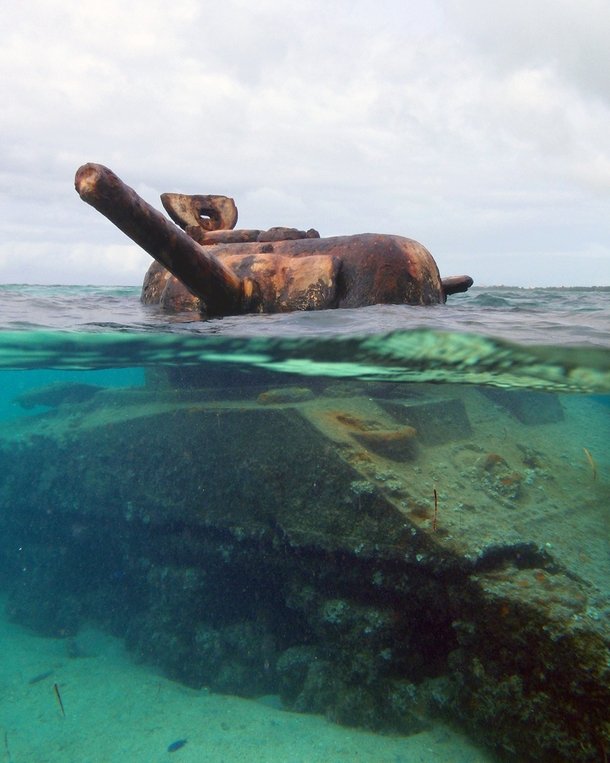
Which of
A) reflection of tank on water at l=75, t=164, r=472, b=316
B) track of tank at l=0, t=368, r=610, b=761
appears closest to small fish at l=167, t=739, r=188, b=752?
track of tank at l=0, t=368, r=610, b=761

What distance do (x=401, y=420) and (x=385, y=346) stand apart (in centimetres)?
228

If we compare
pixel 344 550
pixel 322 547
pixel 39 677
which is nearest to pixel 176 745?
pixel 322 547

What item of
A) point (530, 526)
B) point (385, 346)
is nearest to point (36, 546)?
point (385, 346)

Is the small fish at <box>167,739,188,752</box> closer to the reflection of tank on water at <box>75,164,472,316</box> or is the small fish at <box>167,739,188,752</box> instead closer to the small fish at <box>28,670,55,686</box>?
the small fish at <box>28,670,55,686</box>

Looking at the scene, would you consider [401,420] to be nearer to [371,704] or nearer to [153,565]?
[371,704]

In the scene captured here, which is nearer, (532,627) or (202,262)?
(532,627)

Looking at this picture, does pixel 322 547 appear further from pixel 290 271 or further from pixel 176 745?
pixel 290 271

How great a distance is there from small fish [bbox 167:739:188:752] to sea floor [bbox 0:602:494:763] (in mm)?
47

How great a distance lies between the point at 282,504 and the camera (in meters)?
7.63

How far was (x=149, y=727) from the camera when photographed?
7.61 m

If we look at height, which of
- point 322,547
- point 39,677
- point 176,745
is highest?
point 322,547

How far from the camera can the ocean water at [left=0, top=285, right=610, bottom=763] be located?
5.68 meters

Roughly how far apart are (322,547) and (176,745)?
3273 millimetres

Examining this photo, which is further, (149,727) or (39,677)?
(39,677)
